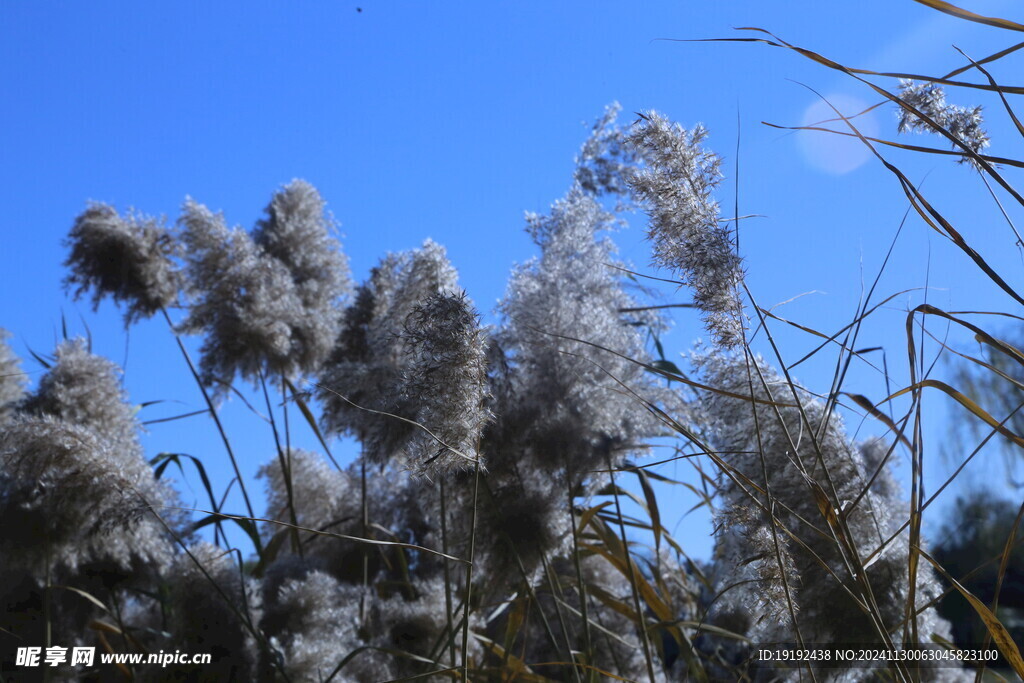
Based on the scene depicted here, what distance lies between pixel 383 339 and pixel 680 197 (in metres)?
1.34

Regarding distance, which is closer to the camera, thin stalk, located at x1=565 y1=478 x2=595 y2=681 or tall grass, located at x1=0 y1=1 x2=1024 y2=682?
tall grass, located at x1=0 y1=1 x2=1024 y2=682

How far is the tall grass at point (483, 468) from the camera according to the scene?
1332 millimetres

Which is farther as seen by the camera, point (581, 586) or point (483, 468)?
point (581, 586)

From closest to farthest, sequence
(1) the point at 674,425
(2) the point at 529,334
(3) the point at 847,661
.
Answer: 1. (1) the point at 674,425
2. (3) the point at 847,661
3. (2) the point at 529,334

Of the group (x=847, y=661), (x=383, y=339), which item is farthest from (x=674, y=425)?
(x=383, y=339)

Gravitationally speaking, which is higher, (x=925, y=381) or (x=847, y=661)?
(x=925, y=381)

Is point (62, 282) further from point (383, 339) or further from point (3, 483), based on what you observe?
point (383, 339)

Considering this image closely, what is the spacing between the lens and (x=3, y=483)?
8.71 feet

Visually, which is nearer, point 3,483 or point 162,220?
point 3,483

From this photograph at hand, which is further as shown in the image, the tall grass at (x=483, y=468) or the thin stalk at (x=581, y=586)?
the thin stalk at (x=581, y=586)

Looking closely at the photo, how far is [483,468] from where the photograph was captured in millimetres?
1368

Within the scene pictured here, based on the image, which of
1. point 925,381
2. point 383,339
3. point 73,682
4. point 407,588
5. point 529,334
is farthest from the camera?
point 407,588

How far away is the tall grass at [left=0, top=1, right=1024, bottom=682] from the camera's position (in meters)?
1.33

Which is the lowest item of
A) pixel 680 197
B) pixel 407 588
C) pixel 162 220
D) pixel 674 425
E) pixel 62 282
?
pixel 407 588
